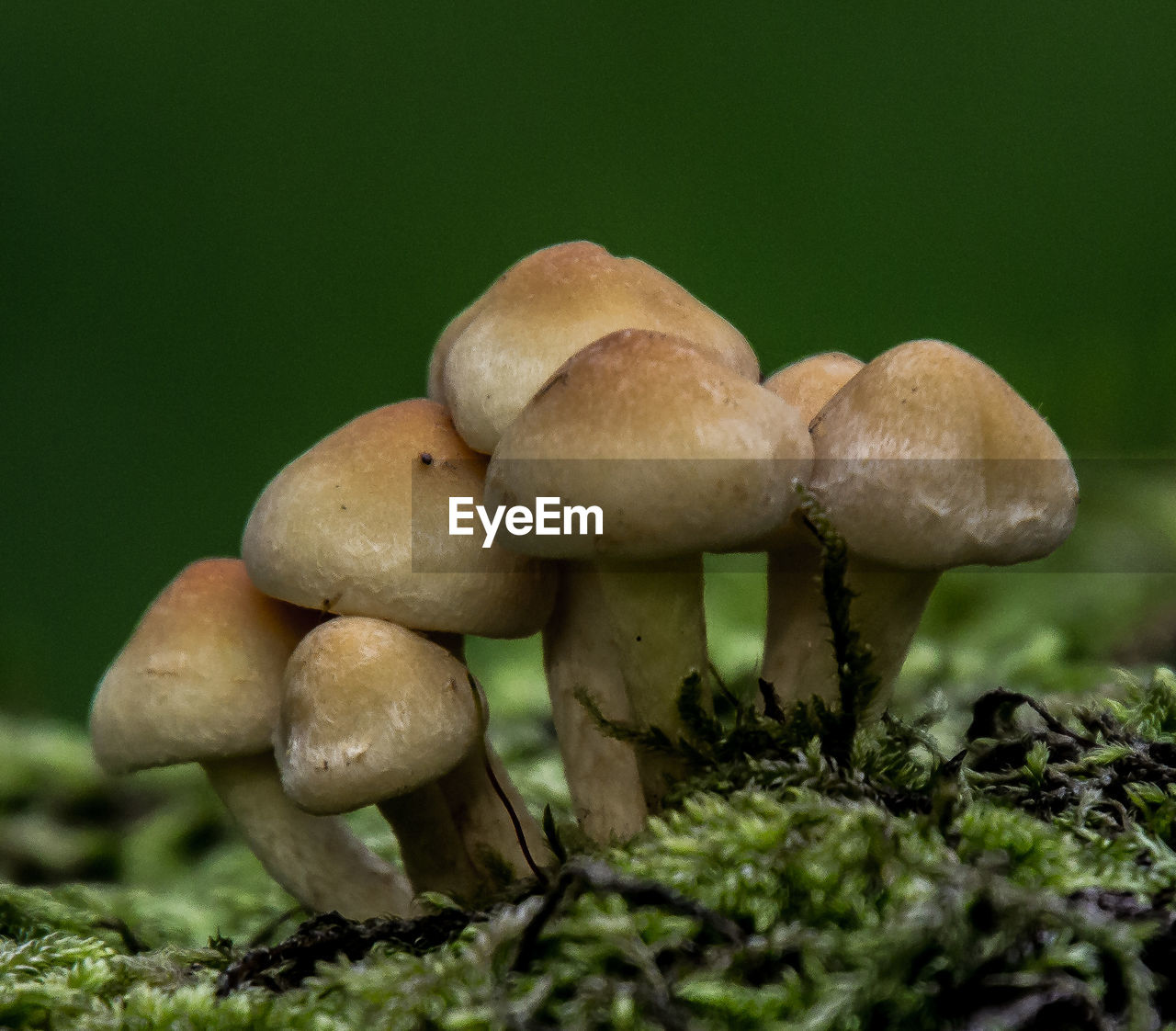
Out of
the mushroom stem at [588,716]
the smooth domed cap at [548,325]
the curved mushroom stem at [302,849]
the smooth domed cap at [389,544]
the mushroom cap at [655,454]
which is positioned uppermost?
the smooth domed cap at [548,325]

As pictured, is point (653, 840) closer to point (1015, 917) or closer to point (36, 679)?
point (1015, 917)

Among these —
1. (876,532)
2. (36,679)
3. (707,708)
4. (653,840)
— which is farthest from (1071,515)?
(36,679)

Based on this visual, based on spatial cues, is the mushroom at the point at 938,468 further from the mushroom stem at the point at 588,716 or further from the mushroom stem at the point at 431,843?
the mushroom stem at the point at 431,843

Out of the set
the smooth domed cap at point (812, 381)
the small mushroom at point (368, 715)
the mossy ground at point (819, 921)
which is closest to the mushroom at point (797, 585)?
the smooth domed cap at point (812, 381)

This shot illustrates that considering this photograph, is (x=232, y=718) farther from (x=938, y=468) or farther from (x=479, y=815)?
(x=938, y=468)

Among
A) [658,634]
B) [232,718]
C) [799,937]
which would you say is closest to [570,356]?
[658,634]

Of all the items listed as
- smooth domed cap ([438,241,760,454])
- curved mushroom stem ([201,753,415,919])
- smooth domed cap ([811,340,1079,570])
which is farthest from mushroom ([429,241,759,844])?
curved mushroom stem ([201,753,415,919])
